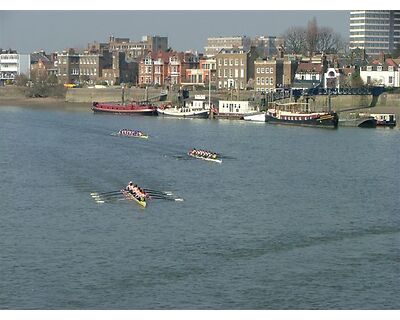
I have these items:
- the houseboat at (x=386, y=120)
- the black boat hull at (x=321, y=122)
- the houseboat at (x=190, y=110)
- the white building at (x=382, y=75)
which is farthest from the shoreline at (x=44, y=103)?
the houseboat at (x=386, y=120)

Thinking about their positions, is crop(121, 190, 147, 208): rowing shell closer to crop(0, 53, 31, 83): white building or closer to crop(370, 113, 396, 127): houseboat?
crop(370, 113, 396, 127): houseboat

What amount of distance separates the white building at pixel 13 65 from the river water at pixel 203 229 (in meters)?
61.5

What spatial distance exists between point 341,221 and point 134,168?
10367 mm

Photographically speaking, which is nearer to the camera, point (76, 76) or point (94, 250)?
point (94, 250)

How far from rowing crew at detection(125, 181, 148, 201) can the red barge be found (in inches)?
1466

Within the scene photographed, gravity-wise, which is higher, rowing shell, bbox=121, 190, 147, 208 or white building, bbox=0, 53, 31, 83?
white building, bbox=0, 53, 31, 83

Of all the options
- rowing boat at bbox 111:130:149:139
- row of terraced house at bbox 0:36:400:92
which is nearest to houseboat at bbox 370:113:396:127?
rowing boat at bbox 111:130:149:139

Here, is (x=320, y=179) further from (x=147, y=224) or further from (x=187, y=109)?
(x=187, y=109)

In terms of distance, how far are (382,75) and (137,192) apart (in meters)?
43.1

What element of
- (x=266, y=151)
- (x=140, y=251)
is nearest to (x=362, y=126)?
(x=266, y=151)

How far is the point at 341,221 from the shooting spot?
25.5 meters

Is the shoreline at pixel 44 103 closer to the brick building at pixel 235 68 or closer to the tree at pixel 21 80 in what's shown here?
the tree at pixel 21 80

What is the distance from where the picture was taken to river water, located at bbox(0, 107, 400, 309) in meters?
19.5

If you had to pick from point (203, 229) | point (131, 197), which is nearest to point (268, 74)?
point (131, 197)
